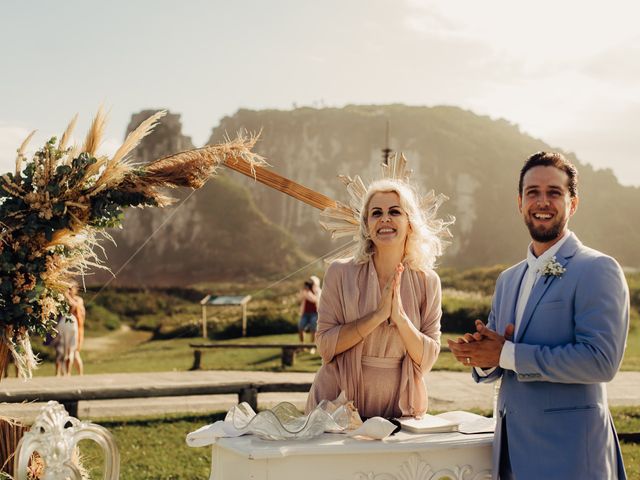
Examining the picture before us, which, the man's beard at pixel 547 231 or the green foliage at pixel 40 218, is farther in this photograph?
the green foliage at pixel 40 218

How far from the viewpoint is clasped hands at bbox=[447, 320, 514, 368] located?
297cm

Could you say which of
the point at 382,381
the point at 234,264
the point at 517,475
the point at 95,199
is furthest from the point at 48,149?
the point at 234,264

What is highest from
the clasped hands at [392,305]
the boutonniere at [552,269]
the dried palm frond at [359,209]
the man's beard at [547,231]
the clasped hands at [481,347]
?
the dried palm frond at [359,209]

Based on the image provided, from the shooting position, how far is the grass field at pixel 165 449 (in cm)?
673

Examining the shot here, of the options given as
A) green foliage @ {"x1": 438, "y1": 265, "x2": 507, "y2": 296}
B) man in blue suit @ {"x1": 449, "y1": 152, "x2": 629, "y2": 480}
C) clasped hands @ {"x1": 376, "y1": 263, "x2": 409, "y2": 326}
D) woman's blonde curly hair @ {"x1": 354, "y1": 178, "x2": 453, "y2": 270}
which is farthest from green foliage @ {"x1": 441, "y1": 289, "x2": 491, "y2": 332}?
man in blue suit @ {"x1": 449, "y1": 152, "x2": 629, "y2": 480}

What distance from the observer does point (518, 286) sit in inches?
126

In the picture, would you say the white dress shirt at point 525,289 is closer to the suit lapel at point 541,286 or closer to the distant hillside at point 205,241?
the suit lapel at point 541,286

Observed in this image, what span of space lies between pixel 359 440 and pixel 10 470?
168 cm

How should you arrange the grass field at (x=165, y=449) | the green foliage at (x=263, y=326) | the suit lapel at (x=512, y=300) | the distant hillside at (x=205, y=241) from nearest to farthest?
the suit lapel at (x=512, y=300), the grass field at (x=165, y=449), the green foliage at (x=263, y=326), the distant hillside at (x=205, y=241)

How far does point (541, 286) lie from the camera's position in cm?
300

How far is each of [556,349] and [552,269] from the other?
0.33 m

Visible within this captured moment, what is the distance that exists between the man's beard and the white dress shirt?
47 mm

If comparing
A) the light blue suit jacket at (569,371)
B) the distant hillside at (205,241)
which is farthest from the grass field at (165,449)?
the distant hillside at (205,241)

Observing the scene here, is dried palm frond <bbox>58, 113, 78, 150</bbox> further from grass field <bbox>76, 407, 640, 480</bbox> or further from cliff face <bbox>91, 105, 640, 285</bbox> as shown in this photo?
cliff face <bbox>91, 105, 640, 285</bbox>
